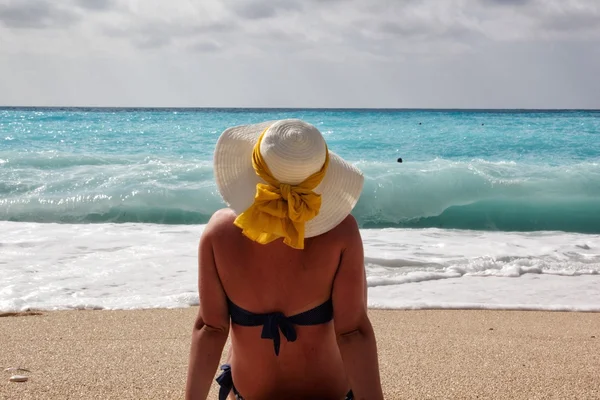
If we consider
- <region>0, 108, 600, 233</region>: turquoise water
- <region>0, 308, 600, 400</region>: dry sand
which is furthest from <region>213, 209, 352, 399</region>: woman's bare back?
<region>0, 108, 600, 233</region>: turquoise water

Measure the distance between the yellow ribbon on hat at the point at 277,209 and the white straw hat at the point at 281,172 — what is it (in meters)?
0.02

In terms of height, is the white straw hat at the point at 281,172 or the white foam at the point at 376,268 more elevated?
the white straw hat at the point at 281,172

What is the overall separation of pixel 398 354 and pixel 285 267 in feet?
6.79

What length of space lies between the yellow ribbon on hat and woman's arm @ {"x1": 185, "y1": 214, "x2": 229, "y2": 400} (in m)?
0.21

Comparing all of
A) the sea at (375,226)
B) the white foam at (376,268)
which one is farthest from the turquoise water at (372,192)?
the white foam at (376,268)

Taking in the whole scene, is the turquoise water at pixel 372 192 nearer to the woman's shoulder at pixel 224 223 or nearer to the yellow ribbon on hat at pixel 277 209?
the woman's shoulder at pixel 224 223

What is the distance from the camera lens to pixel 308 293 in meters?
1.98

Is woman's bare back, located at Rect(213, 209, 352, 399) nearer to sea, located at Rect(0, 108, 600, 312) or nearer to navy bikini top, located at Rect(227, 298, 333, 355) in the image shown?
navy bikini top, located at Rect(227, 298, 333, 355)

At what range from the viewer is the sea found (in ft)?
18.9

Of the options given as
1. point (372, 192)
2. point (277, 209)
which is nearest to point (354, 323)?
point (277, 209)

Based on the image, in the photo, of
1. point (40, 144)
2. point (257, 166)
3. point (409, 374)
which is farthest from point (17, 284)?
point (40, 144)

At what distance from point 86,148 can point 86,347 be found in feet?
55.8

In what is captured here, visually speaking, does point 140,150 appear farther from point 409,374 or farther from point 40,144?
point 409,374

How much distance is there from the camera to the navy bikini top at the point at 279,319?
2.01m
